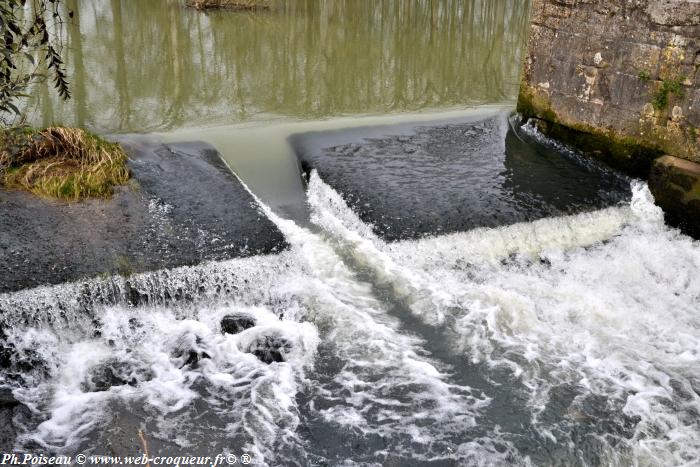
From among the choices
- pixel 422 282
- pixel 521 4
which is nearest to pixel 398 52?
pixel 521 4

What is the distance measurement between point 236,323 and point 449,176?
2888 mm

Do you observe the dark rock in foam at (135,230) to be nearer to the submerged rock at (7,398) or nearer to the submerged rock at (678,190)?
the submerged rock at (7,398)

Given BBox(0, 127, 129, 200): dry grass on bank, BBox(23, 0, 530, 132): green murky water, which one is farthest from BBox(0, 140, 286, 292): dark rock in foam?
BBox(23, 0, 530, 132): green murky water

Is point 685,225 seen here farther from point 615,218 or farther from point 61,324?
point 61,324

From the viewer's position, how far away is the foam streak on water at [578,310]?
13.9 feet

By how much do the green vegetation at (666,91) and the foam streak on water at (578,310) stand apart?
86cm

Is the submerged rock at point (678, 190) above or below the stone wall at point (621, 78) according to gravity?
below

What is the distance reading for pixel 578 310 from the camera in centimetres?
538

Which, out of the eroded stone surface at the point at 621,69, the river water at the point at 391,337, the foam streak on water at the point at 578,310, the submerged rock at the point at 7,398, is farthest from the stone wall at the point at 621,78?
the submerged rock at the point at 7,398

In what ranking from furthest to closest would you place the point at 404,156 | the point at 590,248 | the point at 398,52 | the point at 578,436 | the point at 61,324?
the point at 398,52, the point at 404,156, the point at 590,248, the point at 61,324, the point at 578,436

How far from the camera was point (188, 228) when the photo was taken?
5719 mm

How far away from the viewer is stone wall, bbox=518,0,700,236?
6660 mm

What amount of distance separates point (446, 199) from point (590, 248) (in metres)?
1.43

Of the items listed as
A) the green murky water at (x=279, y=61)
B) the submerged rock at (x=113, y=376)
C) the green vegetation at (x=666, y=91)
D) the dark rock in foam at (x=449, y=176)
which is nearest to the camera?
the submerged rock at (x=113, y=376)
